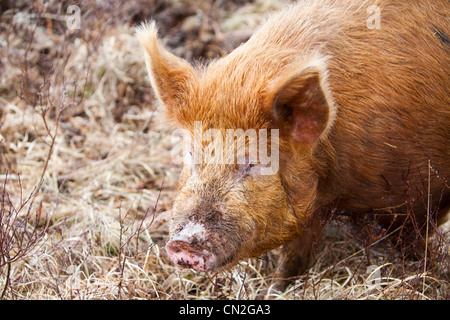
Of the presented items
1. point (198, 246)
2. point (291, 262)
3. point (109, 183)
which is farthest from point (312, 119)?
point (109, 183)

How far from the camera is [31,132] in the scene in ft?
20.1

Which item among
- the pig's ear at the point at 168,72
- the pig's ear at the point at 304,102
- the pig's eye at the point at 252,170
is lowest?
the pig's eye at the point at 252,170

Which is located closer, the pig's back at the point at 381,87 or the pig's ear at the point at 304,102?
the pig's ear at the point at 304,102

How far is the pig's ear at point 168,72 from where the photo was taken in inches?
145

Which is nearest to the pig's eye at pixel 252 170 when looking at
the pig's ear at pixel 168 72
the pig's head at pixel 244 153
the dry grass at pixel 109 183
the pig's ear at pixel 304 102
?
the pig's head at pixel 244 153

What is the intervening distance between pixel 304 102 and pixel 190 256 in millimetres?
1159

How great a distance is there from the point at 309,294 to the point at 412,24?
7.37 feet

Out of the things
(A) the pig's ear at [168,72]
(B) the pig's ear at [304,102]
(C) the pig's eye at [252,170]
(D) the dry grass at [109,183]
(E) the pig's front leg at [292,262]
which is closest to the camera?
(B) the pig's ear at [304,102]

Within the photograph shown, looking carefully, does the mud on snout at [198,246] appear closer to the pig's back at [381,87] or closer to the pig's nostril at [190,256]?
the pig's nostril at [190,256]

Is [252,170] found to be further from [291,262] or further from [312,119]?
[291,262]

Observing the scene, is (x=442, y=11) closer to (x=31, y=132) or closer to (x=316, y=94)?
(x=316, y=94)

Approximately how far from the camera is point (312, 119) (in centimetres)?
329

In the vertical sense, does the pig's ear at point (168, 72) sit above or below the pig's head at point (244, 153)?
above

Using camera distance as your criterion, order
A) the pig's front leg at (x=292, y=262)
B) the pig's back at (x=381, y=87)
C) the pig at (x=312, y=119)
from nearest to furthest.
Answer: the pig at (x=312, y=119)
the pig's back at (x=381, y=87)
the pig's front leg at (x=292, y=262)
